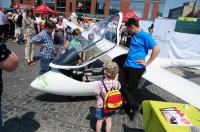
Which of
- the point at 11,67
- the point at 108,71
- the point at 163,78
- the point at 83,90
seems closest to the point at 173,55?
the point at 163,78

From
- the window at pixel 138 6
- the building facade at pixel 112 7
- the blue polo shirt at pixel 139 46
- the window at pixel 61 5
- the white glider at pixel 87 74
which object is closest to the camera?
the blue polo shirt at pixel 139 46

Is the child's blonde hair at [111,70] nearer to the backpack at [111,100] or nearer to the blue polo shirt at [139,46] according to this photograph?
the backpack at [111,100]

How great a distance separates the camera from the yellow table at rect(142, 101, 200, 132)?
222cm

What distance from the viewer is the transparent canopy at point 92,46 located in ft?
14.1

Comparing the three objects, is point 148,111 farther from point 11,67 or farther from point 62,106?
point 62,106

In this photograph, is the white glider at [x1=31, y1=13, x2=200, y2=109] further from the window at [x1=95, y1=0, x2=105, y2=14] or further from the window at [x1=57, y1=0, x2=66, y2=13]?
the window at [x1=57, y1=0, x2=66, y2=13]

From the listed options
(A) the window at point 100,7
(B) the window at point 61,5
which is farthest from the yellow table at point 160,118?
(B) the window at point 61,5

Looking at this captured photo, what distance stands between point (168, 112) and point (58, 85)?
2358 mm

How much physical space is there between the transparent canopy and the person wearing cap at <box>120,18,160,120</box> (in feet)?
1.87

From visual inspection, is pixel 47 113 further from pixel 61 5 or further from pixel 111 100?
pixel 61 5

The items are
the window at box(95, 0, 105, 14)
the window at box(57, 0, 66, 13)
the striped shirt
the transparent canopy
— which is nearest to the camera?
the transparent canopy

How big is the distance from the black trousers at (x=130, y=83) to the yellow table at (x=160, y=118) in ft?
3.91

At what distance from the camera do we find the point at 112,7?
4778 centimetres

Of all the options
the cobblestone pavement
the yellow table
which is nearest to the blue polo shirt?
the cobblestone pavement
